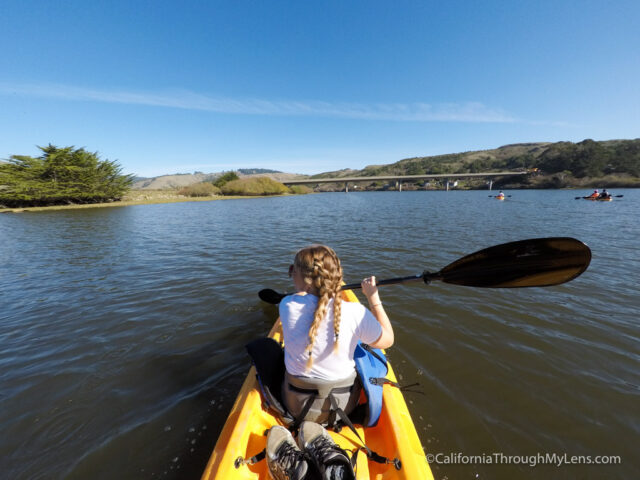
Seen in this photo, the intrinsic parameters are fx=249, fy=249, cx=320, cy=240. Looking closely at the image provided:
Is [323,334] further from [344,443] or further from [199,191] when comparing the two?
[199,191]

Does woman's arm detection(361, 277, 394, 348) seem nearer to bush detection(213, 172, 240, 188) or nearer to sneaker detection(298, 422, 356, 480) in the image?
sneaker detection(298, 422, 356, 480)

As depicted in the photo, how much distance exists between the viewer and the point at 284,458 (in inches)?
73.5

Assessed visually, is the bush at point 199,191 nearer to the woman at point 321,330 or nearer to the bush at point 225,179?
the bush at point 225,179

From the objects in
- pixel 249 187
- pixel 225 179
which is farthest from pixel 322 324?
pixel 225 179

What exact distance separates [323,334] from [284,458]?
36.6 inches

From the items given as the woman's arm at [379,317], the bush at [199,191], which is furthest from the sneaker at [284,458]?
the bush at [199,191]

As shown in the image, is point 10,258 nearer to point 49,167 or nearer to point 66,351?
point 66,351

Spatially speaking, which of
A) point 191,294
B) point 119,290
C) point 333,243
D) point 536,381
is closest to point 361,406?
point 536,381

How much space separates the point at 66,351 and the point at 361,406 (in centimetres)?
569

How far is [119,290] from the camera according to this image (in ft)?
24.8

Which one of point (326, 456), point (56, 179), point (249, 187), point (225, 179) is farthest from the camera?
point (225, 179)

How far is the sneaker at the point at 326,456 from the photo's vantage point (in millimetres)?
1685

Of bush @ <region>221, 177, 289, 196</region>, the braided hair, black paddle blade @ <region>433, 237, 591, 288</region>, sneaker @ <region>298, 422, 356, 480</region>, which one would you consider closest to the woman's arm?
the braided hair

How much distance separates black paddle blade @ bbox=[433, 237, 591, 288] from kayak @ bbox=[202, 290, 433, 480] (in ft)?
5.94
